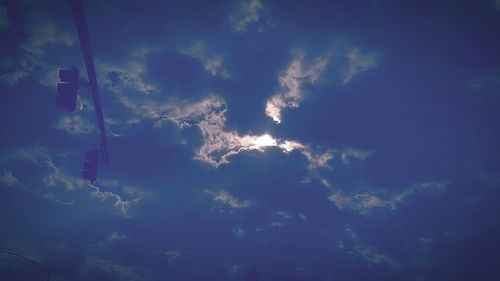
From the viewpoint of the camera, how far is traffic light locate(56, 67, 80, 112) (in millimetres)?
7727

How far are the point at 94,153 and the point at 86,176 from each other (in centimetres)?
67

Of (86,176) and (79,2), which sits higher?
(79,2)

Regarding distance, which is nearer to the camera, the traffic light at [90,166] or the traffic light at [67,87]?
the traffic light at [67,87]

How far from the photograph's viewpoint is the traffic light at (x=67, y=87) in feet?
25.3

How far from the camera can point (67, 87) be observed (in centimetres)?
782

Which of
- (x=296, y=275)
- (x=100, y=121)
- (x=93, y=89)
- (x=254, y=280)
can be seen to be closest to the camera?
Result: (x=93, y=89)

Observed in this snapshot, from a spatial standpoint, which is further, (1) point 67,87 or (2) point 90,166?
(2) point 90,166

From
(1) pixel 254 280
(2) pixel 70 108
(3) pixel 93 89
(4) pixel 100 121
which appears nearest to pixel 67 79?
(2) pixel 70 108

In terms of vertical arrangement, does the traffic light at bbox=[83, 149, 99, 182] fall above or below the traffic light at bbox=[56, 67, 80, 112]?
below

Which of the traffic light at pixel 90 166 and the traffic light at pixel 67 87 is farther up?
the traffic light at pixel 67 87

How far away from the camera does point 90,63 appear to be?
8406mm

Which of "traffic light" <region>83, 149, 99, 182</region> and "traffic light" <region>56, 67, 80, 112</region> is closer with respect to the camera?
"traffic light" <region>56, 67, 80, 112</region>

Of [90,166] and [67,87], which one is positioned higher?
[67,87]

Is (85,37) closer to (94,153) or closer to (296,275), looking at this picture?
(94,153)
